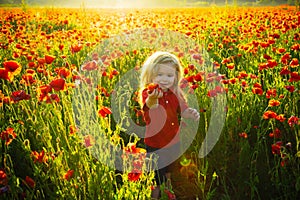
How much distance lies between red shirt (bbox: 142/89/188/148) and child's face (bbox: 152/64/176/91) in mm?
81

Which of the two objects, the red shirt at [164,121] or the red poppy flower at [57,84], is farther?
the red shirt at [164,121]

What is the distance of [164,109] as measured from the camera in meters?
2.13

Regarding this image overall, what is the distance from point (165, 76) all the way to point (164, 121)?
1.00 feet

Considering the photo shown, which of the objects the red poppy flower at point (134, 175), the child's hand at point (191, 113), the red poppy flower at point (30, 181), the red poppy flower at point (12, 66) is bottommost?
the red poppy flower at point (30, 181)

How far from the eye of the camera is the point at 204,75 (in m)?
2.66

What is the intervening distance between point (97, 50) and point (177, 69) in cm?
239

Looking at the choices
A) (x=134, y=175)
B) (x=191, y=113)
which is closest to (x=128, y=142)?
(x=191, y=113)

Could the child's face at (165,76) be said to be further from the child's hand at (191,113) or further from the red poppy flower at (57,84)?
the red poppy flower at (57,84)

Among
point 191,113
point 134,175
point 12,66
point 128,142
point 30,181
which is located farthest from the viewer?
point 128,142

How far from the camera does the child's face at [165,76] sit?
6.89ft

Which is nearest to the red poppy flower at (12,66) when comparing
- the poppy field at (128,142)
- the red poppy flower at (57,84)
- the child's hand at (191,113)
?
the poppy field at (128,142)

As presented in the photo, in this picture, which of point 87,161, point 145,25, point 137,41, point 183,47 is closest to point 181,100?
point 87,161

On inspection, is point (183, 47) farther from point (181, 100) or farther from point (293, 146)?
point (293, 146)

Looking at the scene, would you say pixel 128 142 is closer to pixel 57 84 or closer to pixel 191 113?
Answer: pixel 191 113
